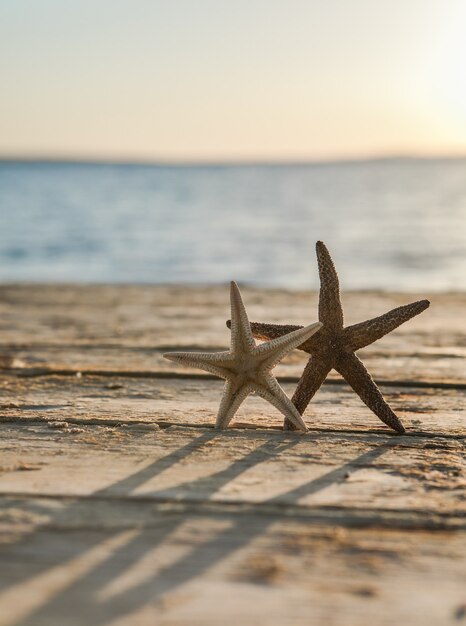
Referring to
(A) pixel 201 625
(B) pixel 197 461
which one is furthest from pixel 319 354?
(A) pixel 201 625

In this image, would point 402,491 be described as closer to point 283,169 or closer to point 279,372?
point 279,372

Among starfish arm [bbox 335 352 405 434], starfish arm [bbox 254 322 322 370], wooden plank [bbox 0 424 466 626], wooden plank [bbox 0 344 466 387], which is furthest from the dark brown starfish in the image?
wooden plank [bbox 0 344 466 387]

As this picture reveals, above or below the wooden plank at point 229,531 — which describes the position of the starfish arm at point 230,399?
above

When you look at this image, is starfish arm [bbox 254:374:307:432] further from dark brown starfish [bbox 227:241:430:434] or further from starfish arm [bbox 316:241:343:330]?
starfish arm [bbox 316:241:343:330]

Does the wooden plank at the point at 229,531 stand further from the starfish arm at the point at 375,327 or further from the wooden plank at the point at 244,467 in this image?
the starfish arm at the point at 375,327

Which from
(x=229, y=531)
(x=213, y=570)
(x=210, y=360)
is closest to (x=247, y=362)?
(x=210, y=360)

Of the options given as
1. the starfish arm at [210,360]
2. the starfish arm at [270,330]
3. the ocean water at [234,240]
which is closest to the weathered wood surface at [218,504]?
the starfish arm at [210,360]

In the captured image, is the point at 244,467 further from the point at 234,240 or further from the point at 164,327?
the point at 234,240
